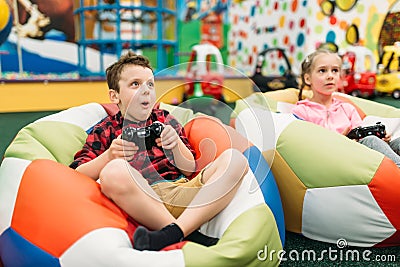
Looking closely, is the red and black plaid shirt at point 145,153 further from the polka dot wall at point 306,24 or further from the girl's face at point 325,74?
the polka dot wall at point 306,24

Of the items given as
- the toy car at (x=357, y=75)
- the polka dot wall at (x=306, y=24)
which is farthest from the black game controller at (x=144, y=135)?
the polka dot wall at (x=306, y=24)

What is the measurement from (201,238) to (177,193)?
0.44 ft

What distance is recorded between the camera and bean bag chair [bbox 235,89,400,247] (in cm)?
120

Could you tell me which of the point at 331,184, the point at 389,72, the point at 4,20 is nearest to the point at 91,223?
the point at 331,184

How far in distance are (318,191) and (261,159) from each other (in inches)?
9.2

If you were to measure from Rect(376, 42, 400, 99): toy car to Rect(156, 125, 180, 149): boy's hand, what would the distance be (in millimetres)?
3890

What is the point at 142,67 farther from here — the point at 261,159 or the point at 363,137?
the point at 363,137

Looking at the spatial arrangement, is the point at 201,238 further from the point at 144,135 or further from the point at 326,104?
the point at 326,104

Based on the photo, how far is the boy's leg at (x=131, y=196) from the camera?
987 millimetres

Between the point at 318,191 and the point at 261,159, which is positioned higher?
the point at 261,159

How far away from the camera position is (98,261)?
0.86 meters

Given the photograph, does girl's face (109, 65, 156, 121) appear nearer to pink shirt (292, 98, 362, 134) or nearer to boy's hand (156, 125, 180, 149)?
boy's hand (156, 125, 180, 149)

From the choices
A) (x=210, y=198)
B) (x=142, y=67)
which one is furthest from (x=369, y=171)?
(x=142, y=67)

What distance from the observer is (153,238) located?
35.9 inches
